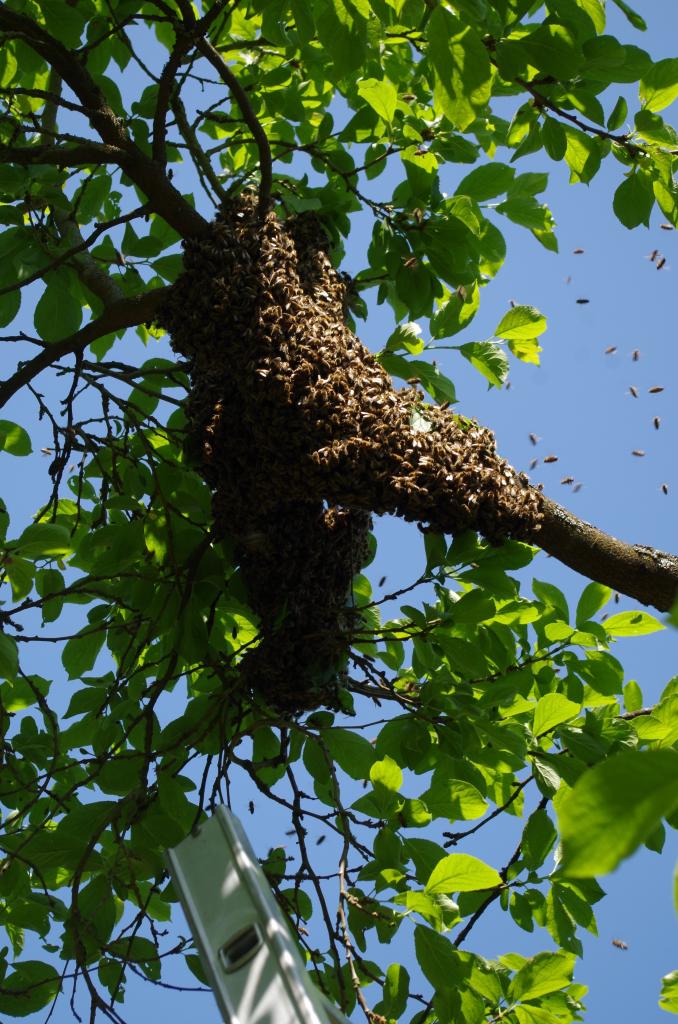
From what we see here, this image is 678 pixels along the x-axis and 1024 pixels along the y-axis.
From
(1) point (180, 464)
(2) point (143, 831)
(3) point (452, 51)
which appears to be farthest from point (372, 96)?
(2) point (143, 831)

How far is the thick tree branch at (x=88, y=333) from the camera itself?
286cm

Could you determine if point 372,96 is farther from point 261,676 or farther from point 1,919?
point 1,919

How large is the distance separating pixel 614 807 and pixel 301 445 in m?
1.70

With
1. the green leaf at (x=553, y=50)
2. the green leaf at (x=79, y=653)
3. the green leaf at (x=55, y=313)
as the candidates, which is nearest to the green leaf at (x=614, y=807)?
the green leaf at (x=553, y=50)

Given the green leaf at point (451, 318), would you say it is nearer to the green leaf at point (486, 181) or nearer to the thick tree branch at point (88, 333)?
the green leaf at point (486, 181)

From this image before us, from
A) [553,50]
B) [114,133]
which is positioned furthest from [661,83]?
[114,133]

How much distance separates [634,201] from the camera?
2686mm

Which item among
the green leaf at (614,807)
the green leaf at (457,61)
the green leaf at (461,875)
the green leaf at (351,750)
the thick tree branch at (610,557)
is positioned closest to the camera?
the green leaf at (614,807)

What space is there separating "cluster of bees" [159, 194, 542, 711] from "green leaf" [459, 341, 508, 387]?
430 mm

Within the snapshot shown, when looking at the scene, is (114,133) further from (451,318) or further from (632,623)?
(632,623)

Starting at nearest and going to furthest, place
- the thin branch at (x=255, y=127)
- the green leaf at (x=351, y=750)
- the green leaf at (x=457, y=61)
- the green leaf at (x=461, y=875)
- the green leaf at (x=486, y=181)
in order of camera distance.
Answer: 1. the green leaf at (x=457, y=61)
2. the green leaf at (x=461, y=875)
3. the green leaf at (x=351, y=750)
4. the thin branch at (x=255, y=127)
5. the green leaf at (x=486, y=181)

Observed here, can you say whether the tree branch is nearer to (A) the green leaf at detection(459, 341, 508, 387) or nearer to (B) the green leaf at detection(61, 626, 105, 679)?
(A) the green leaf at detection(459, 341, 508, 387)

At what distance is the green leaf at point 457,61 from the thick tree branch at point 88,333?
116 centimetres

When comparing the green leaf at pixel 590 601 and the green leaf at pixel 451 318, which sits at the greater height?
the green leaf at pixel 451 318
